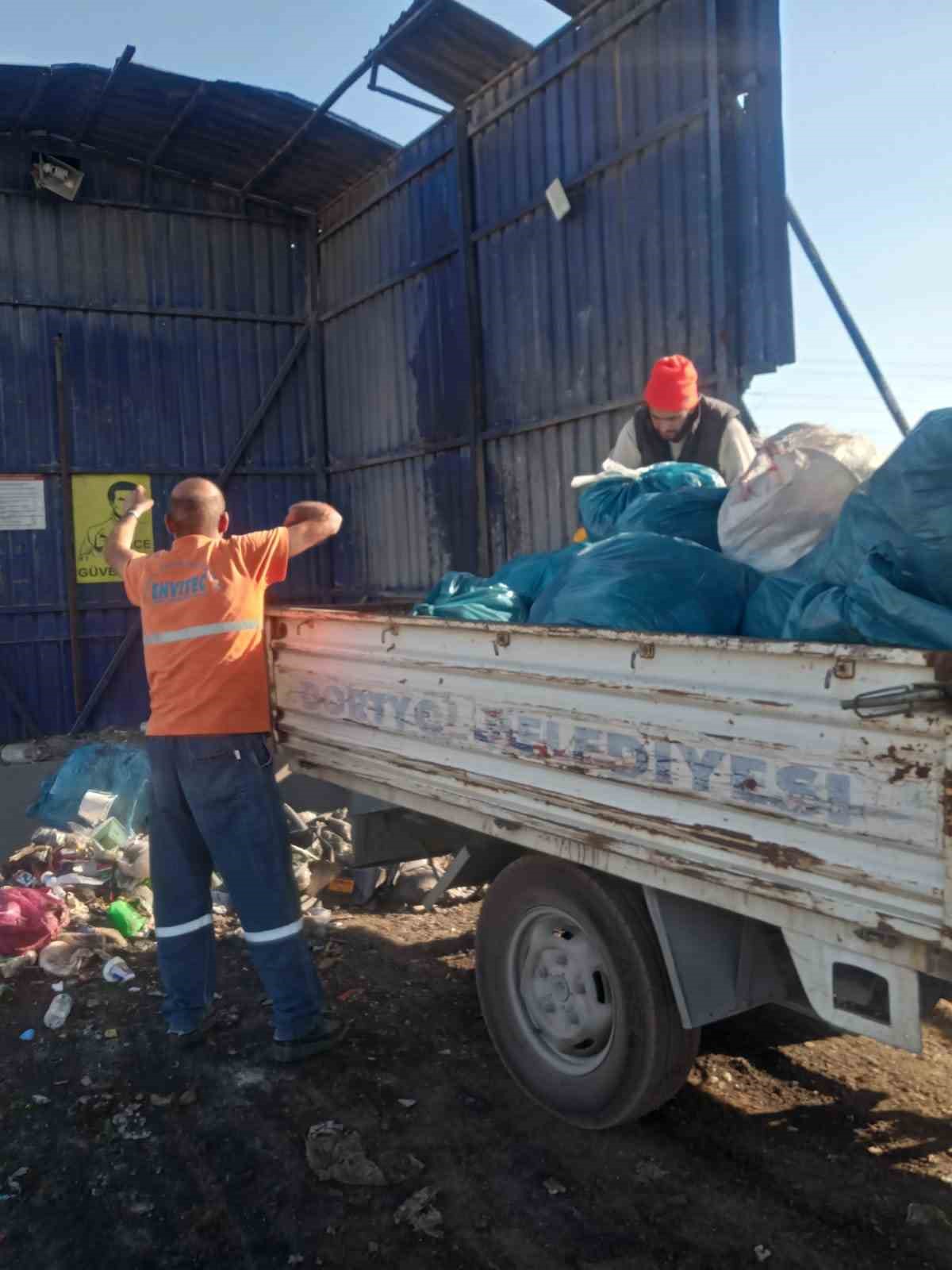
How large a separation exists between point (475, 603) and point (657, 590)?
874 millimetres

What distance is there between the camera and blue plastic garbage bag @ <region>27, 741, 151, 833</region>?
6.35m

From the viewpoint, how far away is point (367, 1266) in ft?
8.09

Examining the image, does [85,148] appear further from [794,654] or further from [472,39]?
[794,654]

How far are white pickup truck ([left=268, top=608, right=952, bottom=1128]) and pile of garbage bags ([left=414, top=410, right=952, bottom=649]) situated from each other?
0.77 feet

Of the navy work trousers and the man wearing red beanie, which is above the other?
the man wearing red beanie

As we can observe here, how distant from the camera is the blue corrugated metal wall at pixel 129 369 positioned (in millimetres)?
9133

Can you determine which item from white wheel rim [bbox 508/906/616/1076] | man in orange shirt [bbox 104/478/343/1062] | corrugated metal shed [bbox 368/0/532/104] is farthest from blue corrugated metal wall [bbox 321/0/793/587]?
white wheel rim [bbox 508/906/616/1076]

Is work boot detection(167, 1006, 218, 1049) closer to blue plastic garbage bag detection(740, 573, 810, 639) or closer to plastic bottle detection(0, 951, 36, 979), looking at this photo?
plastic bottle detection(0, 951, 36, 979)

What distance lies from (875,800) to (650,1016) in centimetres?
100

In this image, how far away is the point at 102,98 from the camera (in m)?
8.59

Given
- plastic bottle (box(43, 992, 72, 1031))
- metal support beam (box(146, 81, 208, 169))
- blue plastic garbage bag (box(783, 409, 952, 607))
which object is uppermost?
metal support beam (box(146, 81, 208, 169))

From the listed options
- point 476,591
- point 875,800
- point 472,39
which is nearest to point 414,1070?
point 476,591

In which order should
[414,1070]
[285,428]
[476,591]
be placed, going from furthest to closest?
[285,428] → [476,591] → [414,1070]

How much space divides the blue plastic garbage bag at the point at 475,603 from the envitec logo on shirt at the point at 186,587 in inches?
28.5
